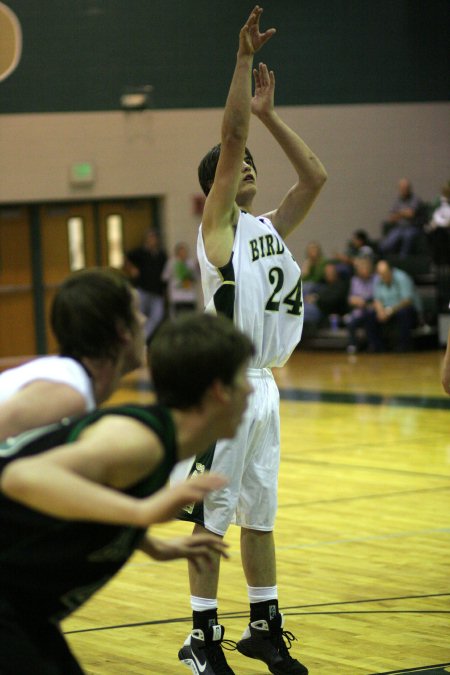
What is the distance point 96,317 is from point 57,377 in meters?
0.16

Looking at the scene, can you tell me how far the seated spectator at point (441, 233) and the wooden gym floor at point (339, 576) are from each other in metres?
6.97

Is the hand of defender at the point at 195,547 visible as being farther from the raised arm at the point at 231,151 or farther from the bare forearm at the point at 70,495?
the raised arm at the point at 231,151

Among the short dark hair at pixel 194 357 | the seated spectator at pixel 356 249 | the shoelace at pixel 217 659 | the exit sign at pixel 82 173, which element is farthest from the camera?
the seated spectator at pixel 356 249

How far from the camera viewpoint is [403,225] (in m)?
18.7

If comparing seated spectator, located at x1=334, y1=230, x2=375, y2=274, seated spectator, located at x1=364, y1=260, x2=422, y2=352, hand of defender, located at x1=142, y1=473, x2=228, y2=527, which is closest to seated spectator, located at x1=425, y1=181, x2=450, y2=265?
seated spectator, located at x1=364, y1=260, x2=422, y2=352

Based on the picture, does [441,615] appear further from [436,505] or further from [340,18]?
[340,18]

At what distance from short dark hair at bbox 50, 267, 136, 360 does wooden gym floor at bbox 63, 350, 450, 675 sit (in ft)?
6.36

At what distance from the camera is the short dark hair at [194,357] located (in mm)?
2311

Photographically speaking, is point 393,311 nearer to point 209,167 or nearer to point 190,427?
point 209,167

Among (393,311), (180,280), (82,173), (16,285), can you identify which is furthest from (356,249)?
(16,285)

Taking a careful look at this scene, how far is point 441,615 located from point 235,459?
127cm

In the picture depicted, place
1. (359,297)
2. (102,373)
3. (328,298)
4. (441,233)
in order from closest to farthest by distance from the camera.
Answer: (102,373)
(441,233)
(359,297)
(328,298)

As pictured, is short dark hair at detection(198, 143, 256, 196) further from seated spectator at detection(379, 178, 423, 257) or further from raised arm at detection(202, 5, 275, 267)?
seated spectator at detection(379, 178, 423, 257)

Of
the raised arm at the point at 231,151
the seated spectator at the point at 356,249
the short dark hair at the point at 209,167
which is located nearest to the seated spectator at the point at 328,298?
the seated spectator at the point at 356,249
